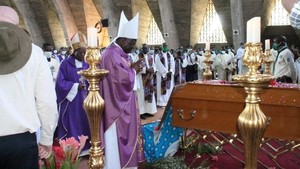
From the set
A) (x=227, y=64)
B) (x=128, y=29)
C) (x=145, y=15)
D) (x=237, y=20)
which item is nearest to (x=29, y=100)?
(x=128, y=29)

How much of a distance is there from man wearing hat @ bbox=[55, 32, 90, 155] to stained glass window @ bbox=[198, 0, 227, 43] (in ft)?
52.1

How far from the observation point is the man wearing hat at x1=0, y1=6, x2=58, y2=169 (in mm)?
1986

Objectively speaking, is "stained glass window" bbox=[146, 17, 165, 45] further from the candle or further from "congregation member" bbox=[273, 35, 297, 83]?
the candle

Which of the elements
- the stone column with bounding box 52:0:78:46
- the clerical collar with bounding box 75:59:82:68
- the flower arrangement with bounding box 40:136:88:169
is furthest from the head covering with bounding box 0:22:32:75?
the stone column with bounding box 52:0:78:46

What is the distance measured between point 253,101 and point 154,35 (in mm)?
20830

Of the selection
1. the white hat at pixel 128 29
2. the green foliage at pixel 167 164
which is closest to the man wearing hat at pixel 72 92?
the white hat at pixel 128 29

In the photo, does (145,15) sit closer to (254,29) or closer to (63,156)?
(63,156)

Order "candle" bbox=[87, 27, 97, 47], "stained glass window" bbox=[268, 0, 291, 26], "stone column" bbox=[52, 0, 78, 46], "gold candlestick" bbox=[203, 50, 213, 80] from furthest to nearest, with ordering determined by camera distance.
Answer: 1. "stone column" bbox=[52, 0, 78, 46]
2. "stained glass window" bbox=[268, 0, 291, 26]
3. "gold candlestick" bbox=[203, 50, 213, 80]
4. "candle" bbox=[87, 27, 97, 47]

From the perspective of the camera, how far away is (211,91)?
342 cm

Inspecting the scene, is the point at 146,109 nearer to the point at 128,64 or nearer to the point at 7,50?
the point at 128,64

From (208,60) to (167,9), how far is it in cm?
1439

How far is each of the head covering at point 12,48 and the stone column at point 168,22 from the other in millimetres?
16294

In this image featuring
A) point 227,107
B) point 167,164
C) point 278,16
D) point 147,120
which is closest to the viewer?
point 227,107

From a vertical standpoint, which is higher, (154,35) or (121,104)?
(154,35)
